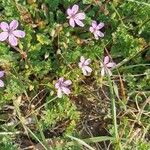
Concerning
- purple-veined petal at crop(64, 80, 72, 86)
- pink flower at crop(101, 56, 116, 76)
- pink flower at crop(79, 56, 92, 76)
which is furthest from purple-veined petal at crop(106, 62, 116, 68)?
purple-veined petal at crop(64, 80, 72, 86)

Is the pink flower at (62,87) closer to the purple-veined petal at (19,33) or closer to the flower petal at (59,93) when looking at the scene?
the flower petal at (59,93)

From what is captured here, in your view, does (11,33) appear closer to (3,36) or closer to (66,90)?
(3,36)

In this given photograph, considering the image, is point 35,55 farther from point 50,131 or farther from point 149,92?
point 149,92

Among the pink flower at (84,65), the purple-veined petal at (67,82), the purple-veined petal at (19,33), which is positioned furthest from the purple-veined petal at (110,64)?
the purple-veined petal at (19,33)

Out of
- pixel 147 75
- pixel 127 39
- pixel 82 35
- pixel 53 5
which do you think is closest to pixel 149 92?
pixel 147 75

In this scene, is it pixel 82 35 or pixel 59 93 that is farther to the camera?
pixel 82 35

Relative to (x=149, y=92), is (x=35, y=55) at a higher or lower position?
higher

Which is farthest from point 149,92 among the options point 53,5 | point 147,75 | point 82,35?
point 53,5

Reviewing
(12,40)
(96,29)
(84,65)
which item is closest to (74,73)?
(84,65)

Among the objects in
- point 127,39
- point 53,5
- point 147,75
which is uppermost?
point 53,5
